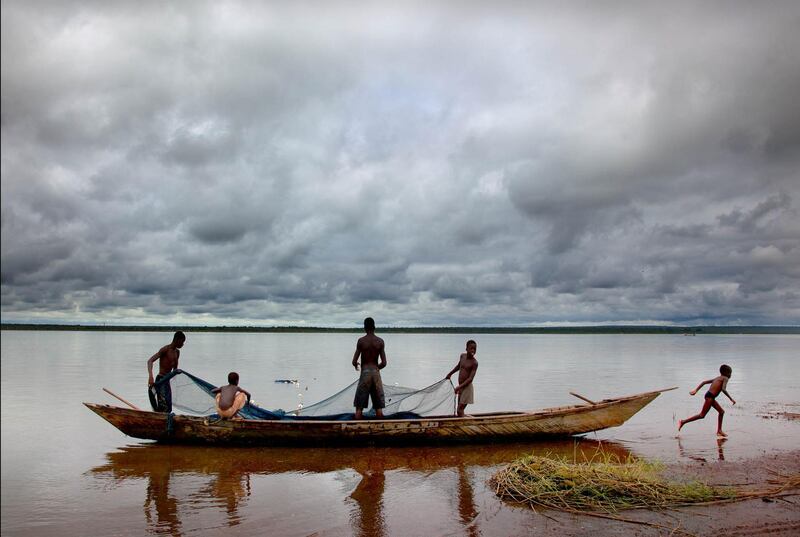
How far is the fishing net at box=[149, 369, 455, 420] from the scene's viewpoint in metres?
11.6

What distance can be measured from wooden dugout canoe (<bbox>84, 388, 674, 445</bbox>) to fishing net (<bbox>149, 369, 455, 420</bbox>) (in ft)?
1.75

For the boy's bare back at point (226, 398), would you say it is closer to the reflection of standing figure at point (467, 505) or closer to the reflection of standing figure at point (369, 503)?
the reflection of standing figure at point (369, 503)

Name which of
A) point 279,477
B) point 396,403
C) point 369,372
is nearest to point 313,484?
point 279,477

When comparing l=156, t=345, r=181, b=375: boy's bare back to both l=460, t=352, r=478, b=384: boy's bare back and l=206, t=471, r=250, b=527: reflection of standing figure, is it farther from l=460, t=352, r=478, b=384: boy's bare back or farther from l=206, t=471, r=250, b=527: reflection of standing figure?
l=460, t=352, r=478, b=384: boy's bare back

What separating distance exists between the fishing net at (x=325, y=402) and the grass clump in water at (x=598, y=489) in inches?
166

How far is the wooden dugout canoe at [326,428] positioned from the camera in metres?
11.1

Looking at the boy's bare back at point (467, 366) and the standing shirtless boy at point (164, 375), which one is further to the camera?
the boy's bare back at point (467, 366)

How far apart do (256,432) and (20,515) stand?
4.17m

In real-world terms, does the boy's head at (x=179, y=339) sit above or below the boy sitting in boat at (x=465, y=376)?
above

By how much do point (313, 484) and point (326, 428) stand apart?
2122 mm

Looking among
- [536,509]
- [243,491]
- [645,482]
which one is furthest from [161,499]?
[645,482]

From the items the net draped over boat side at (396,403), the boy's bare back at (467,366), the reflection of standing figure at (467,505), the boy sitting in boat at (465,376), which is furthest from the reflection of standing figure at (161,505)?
the boy's bare back at (467,366)

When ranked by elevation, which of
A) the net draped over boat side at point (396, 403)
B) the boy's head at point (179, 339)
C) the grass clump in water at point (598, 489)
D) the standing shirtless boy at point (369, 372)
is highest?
the boy's head at point (179, 339)

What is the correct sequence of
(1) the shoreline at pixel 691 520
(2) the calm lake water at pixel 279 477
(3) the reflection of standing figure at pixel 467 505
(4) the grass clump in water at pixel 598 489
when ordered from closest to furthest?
(1) the shoreline at pixel 691 520
(3) the reflection of standing figure at pixel 467 505
(2) the calm lake water at pixel 279 477
(4) the grass clump in water at pixel 598 489
